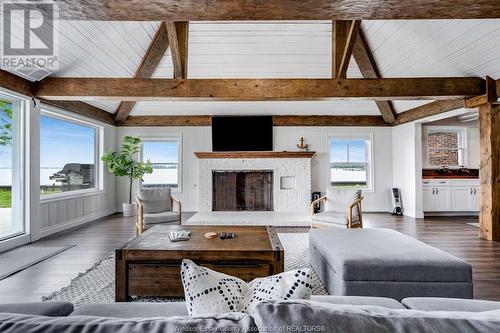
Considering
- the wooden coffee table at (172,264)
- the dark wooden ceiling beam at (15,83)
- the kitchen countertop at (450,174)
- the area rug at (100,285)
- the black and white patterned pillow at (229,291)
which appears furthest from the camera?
the kitchen countertop at (450,174)

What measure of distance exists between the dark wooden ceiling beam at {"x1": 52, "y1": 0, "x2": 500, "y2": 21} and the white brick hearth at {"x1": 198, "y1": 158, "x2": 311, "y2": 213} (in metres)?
4.54

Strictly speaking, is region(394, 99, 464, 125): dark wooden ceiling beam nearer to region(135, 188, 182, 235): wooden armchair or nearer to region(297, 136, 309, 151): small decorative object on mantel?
region(297, 136, 309, 151): small decorative object on mantel

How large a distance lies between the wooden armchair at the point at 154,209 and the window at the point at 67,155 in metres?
1.94

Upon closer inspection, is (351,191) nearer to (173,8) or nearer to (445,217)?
(445,217)

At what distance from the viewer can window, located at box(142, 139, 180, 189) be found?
715 centimetres

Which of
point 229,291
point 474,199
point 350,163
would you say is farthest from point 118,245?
point 474,199

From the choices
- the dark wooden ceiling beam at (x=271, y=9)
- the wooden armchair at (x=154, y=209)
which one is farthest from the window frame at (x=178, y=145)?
the dark wooden ceiling beam at (x=271, y=9)

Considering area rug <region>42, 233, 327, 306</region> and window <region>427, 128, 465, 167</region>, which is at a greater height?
window <region>427, 128, 465, 167</region>

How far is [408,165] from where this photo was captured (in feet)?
20.9

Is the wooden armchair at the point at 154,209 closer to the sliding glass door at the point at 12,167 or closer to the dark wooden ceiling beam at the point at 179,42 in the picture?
the sliding glass door at the point at 12,167

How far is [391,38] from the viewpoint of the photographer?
14.5 feet

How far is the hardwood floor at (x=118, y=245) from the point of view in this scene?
2631mm

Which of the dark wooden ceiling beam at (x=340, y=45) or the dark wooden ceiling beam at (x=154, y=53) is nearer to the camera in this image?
the dark wooden ceiling beam at (x=340, y=45)

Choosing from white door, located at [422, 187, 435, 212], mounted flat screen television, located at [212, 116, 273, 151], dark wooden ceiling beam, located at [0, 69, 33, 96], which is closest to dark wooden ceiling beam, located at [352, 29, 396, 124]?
mounted flat screen television, located at [212, 116, 273, 151]
